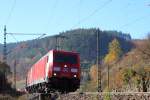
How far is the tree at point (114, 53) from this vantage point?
111306 millimetres

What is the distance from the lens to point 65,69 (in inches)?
1256

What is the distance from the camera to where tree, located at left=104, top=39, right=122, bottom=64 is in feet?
365

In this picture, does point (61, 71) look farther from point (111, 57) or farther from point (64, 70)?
point (111, 57)

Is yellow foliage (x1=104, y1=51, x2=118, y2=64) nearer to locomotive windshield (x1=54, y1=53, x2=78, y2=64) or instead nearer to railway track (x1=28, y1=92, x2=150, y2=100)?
railway track (x1=28, y1=92, x2=150, y2=100)

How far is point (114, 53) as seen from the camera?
112m

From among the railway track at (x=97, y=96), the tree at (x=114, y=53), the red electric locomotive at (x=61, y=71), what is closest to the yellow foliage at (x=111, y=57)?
the tree at (x=114, y=53)

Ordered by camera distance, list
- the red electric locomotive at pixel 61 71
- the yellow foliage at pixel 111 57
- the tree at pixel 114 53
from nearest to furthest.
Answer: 1. the red electric locomotive at pixel 61 71
2. the yellow foliage at pixel 111 57
3. the tree at pixel 114 53

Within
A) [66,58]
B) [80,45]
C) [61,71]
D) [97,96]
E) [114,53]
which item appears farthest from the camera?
[80,45]

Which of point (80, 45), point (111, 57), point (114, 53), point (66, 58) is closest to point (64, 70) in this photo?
point (66, 58)

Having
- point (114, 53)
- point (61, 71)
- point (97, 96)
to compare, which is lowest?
point (97, 96)

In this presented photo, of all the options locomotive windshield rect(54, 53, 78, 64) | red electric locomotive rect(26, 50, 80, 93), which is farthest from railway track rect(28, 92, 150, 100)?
locomotive windshield rect(54, 53, 78, 64)

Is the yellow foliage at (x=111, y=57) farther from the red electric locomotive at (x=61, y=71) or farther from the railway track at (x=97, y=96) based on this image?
the red electric locomotive at (x=61, y=71)

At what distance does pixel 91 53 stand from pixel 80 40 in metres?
5.49

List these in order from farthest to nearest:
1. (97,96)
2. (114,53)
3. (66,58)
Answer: (114,53) < (66,58) < (97,96)
